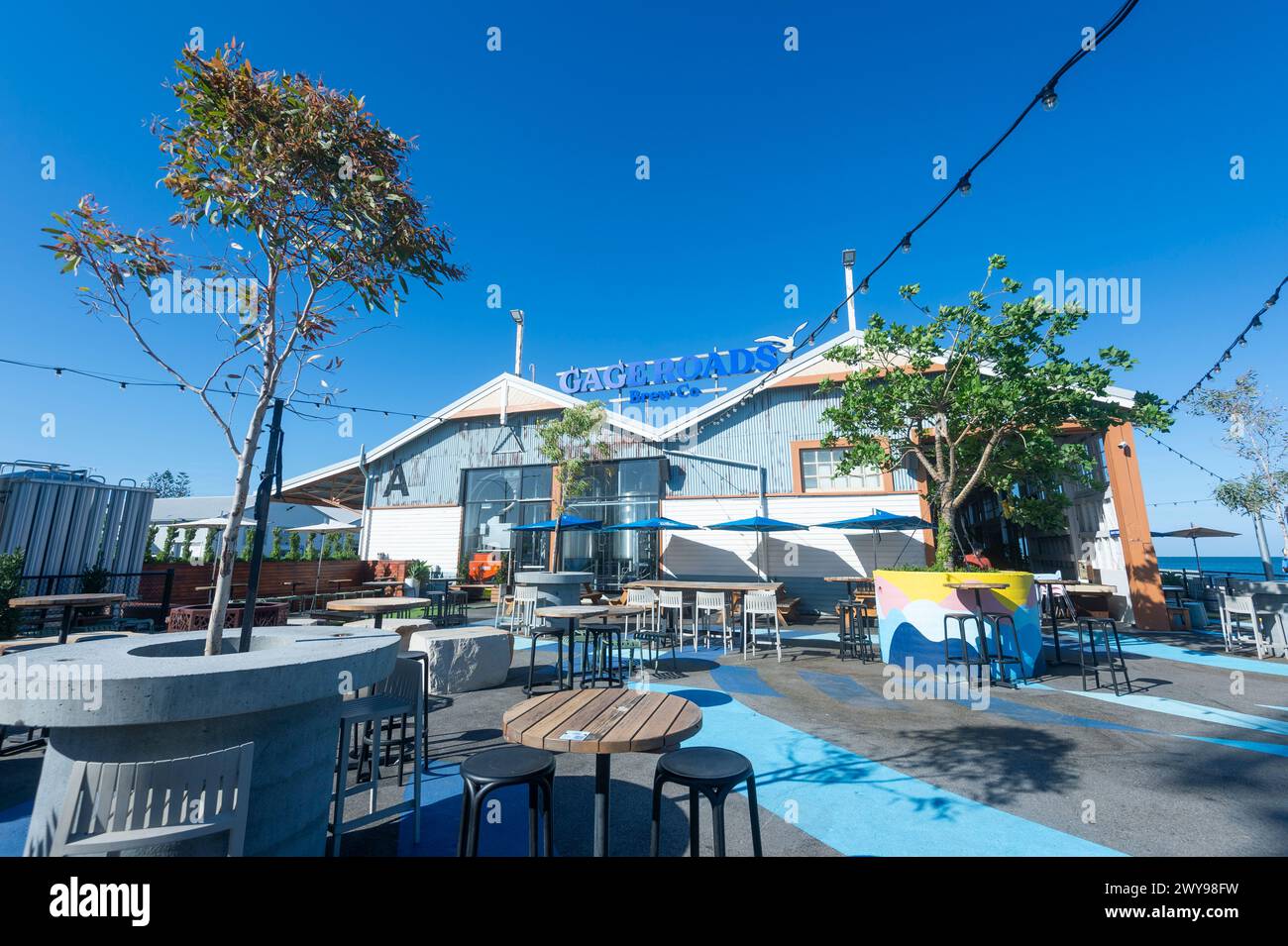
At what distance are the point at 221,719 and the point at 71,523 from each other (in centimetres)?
1300

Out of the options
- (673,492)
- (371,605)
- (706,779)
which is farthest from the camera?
(673,492)

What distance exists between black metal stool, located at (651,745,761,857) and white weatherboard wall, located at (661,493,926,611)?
39.6 ft

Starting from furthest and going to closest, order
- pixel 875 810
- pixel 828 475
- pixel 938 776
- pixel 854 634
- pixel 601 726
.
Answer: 1. pixel 828 475
2. pixel 854 634
3. pixel 938 776
4. pixel 875 810
5. pixel 601 726

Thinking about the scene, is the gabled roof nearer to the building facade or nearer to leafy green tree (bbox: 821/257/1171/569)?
the building facade

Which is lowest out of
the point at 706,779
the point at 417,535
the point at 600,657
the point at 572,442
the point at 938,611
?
the point at 600,657

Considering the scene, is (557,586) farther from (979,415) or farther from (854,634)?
(979,415)

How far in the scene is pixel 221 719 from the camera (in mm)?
2078

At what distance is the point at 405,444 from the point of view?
1941 cm

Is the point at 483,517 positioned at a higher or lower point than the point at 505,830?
higher
